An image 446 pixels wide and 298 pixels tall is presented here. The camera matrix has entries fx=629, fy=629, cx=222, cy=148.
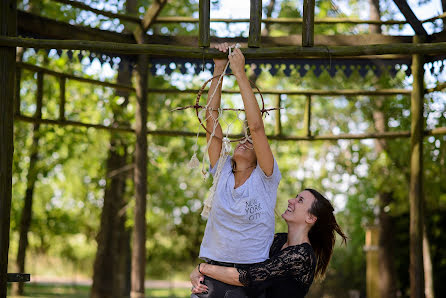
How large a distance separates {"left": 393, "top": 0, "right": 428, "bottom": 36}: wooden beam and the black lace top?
252cm

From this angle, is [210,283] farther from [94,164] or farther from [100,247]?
[94,164]

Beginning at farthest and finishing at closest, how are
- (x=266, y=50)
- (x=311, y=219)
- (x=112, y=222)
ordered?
(x=112, y=222) → (x=266, y=50) → (x=311, y=219)

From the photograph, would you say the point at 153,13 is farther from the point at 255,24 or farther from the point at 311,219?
the point at 311,219

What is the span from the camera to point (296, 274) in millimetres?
3207

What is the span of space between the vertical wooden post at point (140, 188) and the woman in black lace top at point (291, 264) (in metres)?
2.48

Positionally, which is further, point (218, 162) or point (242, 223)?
point (218, 162)

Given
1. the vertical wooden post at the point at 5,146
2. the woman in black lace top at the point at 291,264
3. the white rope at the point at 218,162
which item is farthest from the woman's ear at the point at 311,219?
the vertical wooden post at the point at 5,146

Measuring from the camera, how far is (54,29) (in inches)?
207

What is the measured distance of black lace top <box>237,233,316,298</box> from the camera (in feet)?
10.3

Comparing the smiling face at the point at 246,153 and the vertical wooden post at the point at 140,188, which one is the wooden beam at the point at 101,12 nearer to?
the vertical wooden post at the point at 140,188

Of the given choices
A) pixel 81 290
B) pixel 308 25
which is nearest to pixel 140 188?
pixel 308 25

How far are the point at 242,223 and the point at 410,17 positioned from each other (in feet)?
9.54

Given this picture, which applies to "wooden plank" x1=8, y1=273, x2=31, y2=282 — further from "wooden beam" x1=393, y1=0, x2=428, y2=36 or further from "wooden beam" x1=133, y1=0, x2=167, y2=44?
"wooden beam" x1=393, y1=0, x2=428, y2=36

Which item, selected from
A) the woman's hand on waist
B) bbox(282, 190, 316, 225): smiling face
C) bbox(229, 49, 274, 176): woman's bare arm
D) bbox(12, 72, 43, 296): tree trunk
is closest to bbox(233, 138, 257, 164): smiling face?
bbox(229, 49, 274, 176): woman's bare arm
